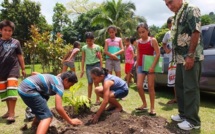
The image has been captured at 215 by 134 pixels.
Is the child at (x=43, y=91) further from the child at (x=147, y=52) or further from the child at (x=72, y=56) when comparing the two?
the child at (x=72, y=56)

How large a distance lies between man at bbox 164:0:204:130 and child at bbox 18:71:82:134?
65.4 inches

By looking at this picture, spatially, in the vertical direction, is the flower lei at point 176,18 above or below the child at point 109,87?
above

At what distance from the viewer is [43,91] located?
396 centimetres

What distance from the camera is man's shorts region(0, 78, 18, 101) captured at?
516cm

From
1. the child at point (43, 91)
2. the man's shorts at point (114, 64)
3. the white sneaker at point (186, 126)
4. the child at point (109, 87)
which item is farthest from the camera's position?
the man's shorts at point (114, 64)

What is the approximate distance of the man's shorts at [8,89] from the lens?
16.9 feet

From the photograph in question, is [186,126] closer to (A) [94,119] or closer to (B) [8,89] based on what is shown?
(A) [94,119]

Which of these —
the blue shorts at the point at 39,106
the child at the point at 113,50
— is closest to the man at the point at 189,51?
the blue shorts at the point at 39,106

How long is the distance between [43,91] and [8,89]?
4.94ft

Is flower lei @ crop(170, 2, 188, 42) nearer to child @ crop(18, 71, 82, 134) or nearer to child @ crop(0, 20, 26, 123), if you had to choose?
child @ crop(18, 71, 82, 134)

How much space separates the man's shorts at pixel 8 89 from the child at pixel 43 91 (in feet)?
4.47

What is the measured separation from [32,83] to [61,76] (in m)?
0.41

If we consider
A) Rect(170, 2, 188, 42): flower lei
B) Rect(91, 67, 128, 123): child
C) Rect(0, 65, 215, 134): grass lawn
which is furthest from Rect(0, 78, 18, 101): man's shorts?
Rect(170, 2, 188, 42): flower lei

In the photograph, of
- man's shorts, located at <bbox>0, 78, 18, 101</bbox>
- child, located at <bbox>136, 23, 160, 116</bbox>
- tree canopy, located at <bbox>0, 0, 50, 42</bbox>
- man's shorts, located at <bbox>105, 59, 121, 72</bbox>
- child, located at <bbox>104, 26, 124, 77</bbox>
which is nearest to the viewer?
child, located at <bbox>136, 23, 160, 116</bbox>
